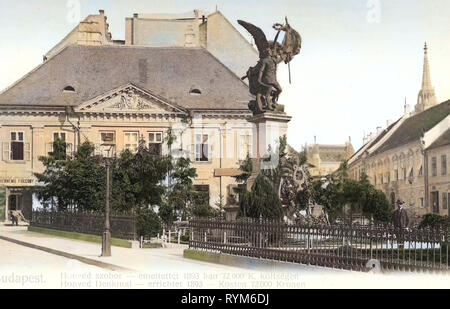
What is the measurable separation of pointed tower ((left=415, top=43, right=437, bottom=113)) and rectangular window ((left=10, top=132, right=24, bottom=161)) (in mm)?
23556

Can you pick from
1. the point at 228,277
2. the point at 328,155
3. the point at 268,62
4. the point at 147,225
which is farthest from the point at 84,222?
the point at 328,155

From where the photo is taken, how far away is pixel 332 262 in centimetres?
1549

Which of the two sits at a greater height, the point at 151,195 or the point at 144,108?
the point at 144,108

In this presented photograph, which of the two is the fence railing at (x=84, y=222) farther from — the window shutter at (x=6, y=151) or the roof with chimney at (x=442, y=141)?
the roof with chimney at (x=442, y=141)

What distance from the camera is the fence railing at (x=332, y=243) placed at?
1404 centimetres

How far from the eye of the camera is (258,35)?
22.2 metres

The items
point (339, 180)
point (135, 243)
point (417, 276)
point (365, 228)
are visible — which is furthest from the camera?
point (339, 180)

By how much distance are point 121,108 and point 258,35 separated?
27.1 m

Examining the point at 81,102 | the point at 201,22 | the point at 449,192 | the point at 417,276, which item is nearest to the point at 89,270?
the point at 417,276

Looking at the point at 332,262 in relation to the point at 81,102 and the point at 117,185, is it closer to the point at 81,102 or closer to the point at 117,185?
the point at 117,185

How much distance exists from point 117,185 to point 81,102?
15.3 meters

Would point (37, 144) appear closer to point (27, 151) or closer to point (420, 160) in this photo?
point (27, 151)

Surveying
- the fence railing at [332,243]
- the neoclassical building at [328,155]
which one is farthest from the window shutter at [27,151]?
the fence railing at [332,243]

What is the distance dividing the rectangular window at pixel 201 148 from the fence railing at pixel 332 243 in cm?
2787
